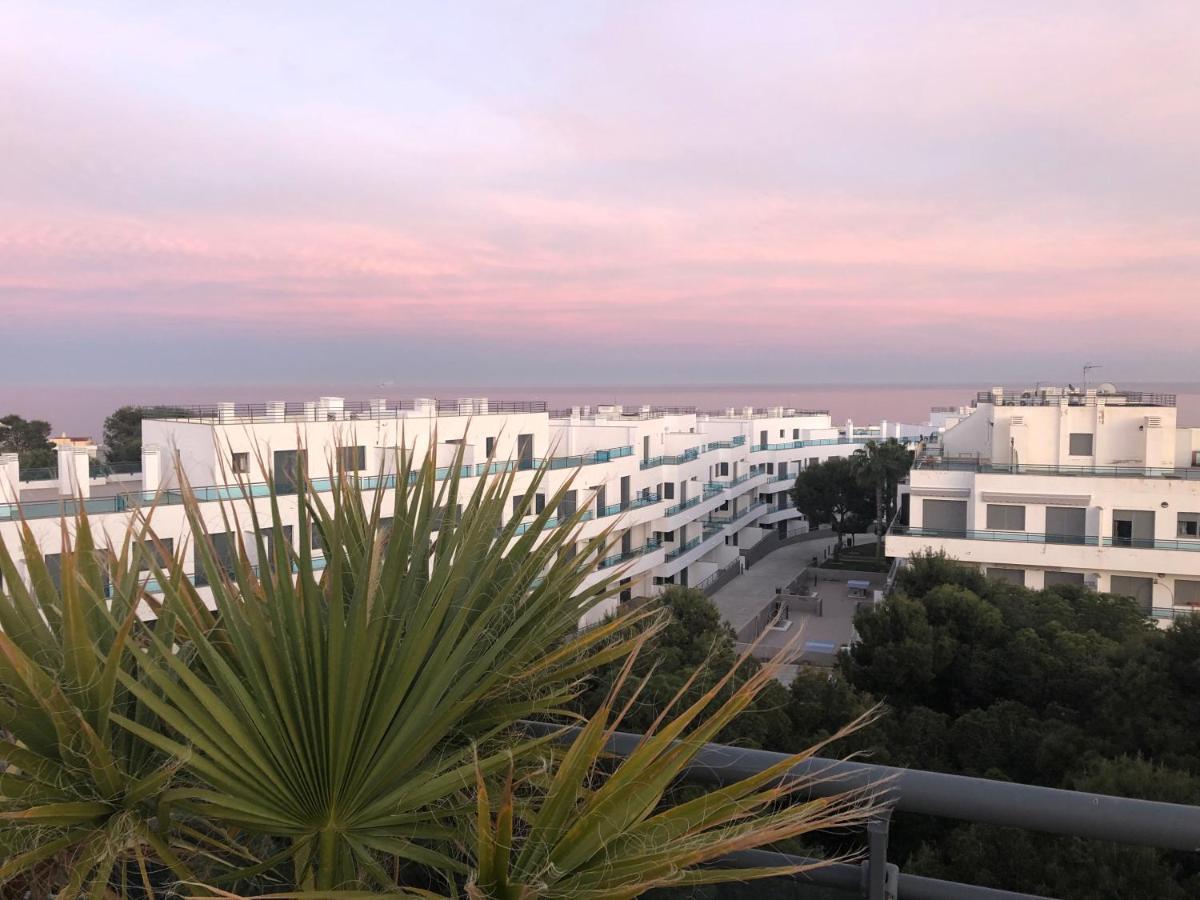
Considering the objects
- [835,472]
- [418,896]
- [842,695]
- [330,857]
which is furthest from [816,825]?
[835,472]

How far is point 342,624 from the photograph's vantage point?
201cm

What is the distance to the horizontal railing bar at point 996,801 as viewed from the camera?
6.39 ft

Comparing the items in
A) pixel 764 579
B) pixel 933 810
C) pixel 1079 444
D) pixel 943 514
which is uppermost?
pixel 933 810

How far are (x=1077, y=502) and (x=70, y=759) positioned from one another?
30.5m

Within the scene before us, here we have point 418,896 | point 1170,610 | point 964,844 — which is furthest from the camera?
point 1170,610

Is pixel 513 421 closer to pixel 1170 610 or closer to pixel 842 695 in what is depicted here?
pixel 842 695

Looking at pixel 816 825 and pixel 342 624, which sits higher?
pixel 342 624

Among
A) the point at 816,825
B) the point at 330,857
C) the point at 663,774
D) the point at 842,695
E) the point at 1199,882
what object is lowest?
the point at 842,695

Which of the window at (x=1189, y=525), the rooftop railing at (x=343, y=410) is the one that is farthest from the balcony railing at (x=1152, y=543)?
the rooftop railing at (x=343, y=410)

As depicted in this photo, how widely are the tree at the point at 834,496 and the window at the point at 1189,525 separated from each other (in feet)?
64.1

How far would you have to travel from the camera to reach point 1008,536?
90.9 ft

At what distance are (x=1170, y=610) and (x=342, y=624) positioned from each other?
98.3 ft

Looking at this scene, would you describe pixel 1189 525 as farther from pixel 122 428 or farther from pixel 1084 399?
pixel 122 428

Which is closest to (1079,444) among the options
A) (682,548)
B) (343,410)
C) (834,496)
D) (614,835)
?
(682,548)
